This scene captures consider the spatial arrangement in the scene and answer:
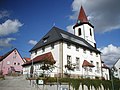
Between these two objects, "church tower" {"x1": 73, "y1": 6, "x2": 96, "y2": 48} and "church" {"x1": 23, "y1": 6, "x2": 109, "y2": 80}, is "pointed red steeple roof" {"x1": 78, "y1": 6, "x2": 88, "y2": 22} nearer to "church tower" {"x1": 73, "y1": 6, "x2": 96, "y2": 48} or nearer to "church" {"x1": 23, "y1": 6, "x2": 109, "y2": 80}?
"church tower" {"x1": 73, "y1": 6, "x2": 96, "y2": 48}

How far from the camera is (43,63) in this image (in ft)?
85.3

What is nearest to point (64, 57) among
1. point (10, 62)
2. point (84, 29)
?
point (84, 29)

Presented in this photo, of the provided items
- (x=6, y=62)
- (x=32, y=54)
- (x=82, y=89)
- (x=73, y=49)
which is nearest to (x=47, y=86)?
(x=82, y=89)

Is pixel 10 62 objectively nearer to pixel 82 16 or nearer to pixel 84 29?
pixel 84 29

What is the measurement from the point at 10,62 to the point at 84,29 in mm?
24606

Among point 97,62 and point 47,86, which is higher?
point 97,62

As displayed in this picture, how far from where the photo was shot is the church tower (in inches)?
1633

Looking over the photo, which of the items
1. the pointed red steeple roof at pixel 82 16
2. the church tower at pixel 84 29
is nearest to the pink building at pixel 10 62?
the church tower at pixel 84 29

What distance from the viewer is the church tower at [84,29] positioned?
1633 inches

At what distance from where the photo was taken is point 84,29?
41.5 meters

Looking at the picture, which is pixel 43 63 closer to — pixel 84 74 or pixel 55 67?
pixel 55 67

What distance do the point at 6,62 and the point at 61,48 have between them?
25062mm

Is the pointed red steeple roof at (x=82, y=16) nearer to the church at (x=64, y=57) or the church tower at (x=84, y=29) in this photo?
the church tower at (x=84, y=29)

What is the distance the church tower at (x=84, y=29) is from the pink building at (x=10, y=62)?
20.5 metres
